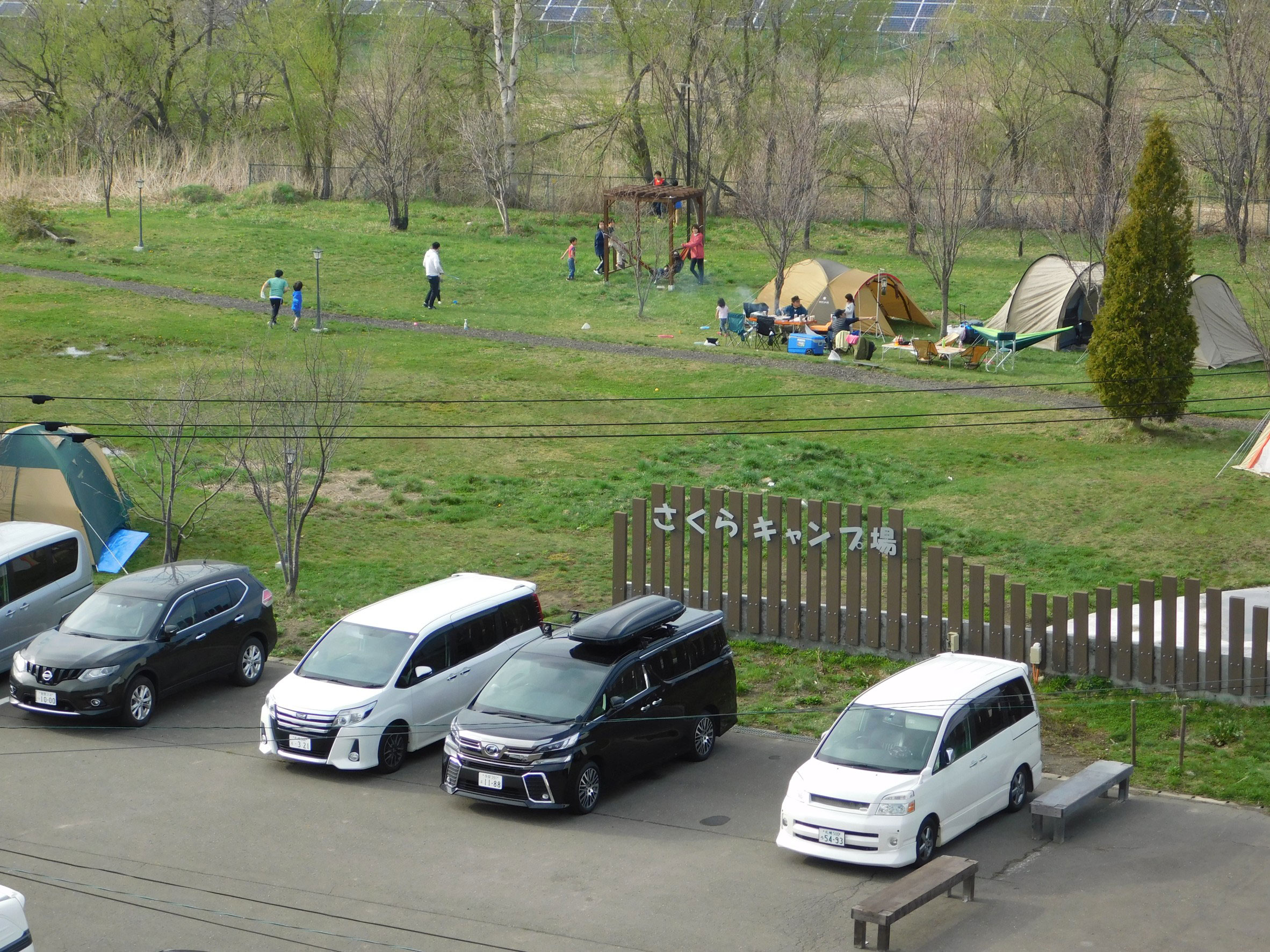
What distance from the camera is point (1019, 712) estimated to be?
13156 mm

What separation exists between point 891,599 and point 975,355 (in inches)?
585

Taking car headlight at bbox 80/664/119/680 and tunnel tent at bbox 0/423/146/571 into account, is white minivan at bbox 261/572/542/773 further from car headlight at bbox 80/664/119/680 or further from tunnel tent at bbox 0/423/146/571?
tunnel tent at bbox 0/423/146/571

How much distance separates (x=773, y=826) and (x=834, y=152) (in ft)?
132

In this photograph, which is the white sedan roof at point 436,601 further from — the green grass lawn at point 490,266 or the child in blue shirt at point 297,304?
the child in blue shirt at point 297,304

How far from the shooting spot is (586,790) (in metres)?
13.1

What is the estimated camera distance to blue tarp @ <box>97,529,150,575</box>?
2022 centimetres

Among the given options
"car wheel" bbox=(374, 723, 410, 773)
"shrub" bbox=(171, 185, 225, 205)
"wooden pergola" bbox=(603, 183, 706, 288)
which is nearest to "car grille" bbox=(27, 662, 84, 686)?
"car wheel" bbox=(374, 723, 410, 773)

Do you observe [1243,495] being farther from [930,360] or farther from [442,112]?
[442,112]

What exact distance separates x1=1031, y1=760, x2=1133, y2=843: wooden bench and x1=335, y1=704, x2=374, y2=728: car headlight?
21.1 ft

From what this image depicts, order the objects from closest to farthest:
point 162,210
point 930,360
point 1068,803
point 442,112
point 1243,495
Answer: point 1068,803 < point 1243,495 < point 930,360 < point 162,210 < point 442,112

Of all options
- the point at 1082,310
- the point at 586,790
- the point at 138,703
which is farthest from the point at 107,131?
the point at 586,790

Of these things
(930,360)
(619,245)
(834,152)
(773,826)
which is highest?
(834,152)

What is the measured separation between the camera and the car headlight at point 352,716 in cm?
1395

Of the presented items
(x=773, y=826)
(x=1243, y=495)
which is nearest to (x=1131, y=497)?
(x=1243, y=495)
